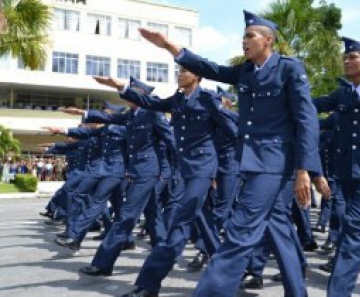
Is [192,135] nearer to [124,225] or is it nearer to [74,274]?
[124,225]

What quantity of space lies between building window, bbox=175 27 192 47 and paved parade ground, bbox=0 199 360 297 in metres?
42.4

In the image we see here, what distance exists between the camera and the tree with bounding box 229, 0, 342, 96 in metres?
21.3

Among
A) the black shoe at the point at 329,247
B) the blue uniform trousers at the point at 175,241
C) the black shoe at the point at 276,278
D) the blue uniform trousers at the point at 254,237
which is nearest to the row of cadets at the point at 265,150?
the blue uniform trousers at the point at 254,237

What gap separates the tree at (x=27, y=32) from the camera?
17.8 metres

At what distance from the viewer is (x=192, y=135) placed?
5.51 metres

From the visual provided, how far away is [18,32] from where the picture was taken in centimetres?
1800

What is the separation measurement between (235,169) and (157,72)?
4195 centimetres

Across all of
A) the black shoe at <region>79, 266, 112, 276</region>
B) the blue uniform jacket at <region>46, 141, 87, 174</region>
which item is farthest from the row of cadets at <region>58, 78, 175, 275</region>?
the blue uniform jacket at <region>46, 141, 87, 174</region>

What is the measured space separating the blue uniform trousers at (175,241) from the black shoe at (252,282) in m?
0.71

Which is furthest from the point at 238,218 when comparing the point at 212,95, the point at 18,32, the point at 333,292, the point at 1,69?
the point at 1,69

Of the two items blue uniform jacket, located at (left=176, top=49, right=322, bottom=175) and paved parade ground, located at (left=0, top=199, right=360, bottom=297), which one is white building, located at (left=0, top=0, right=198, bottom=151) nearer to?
paved parade ground, located at (left=0, top=199, right=360, bottom=297)

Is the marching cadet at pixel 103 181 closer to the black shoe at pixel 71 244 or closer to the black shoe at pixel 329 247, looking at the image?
the black shoe at pixel 71 244

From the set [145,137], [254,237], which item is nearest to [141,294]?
[254,237]

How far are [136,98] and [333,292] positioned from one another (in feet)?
8.11
